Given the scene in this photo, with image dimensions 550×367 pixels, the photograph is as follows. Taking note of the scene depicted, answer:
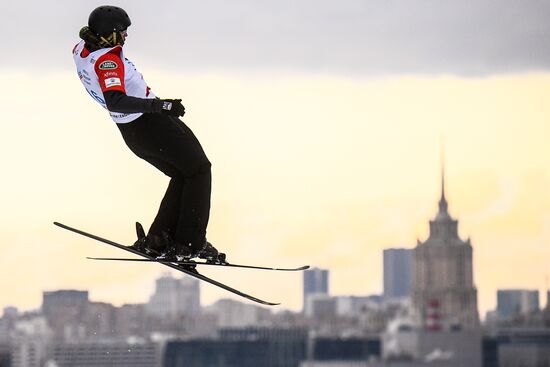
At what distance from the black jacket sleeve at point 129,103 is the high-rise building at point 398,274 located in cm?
17219

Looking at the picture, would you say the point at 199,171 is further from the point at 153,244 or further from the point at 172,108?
the point at 172,108

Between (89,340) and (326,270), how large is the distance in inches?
1886

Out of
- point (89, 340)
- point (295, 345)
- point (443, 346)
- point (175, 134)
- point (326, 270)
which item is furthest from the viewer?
point (326, 270)

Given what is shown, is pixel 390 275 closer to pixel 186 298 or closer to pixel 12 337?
pixel 186 298

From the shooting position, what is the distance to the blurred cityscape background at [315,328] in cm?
14162

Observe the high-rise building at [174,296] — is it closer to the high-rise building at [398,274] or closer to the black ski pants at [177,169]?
the high-rise building at [398,274]

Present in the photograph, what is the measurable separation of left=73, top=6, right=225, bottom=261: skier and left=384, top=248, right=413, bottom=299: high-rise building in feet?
561

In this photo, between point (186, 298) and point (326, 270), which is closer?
point (186, 298)

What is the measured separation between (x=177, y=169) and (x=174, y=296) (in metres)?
158

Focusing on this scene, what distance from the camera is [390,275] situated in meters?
192

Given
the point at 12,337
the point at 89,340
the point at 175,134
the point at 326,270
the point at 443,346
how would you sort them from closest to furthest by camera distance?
the point at 175,134
the point at 12,337
the point at 89,340
the point at 443,346
the point at 326,270

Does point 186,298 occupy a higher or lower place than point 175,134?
higher

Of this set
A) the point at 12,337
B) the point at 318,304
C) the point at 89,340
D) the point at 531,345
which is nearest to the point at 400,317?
the point at 318,304

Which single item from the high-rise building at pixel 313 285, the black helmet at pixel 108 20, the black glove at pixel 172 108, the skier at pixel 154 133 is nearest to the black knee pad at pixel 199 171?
the skier at pixel 154 133
